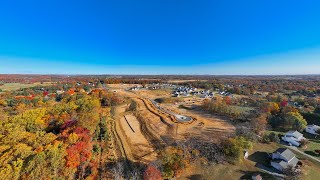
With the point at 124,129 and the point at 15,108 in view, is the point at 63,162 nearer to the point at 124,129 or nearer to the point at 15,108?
the point at 124,129

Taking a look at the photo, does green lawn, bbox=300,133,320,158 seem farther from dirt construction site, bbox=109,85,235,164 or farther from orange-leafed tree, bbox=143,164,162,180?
orange-leafed tree, bbox=143,164,162,180

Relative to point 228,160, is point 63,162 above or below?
above

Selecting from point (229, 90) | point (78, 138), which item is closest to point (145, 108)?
point (78, 138)

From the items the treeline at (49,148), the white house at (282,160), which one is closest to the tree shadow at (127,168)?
Result: the treeline at (49,148)

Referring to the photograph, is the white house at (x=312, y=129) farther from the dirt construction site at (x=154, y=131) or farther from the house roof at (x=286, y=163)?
the house roof at (x=286, y=163)

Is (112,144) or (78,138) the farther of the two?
(112,144)

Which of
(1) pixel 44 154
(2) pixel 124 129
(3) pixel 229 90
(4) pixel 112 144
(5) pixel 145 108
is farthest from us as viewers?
(3) pixel 229 90

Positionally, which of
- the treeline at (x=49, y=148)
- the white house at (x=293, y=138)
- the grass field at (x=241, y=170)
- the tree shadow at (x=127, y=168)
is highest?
the treeline at (x=49, y=148)
